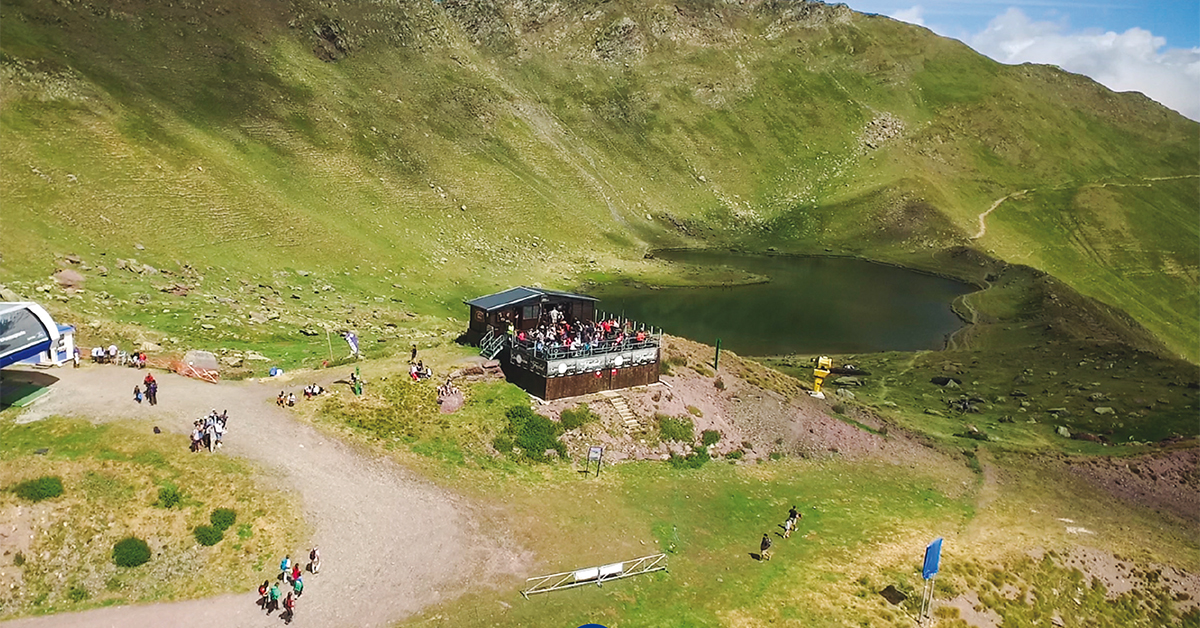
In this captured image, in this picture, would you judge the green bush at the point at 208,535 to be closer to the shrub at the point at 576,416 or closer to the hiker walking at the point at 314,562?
the hiker walking at the point at 314,562

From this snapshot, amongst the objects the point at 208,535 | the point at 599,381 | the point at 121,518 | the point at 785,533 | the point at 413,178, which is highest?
the point at 413,178

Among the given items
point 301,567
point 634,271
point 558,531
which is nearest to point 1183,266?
point 634,271

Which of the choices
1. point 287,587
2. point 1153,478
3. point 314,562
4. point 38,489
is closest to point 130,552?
point 38,489

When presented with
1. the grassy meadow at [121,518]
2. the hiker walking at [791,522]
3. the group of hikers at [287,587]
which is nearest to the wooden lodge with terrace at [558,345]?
the hiker walking at [791,522]

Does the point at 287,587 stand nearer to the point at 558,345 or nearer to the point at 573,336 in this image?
the point at 558,345

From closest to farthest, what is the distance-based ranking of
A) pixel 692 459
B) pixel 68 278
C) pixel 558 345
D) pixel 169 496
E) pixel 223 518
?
pixel 223 518, pixel 169 496, pixel 692 459, pixel 558 345, pixel 68 278

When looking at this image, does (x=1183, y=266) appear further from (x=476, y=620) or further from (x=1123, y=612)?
(x=476, y=620)

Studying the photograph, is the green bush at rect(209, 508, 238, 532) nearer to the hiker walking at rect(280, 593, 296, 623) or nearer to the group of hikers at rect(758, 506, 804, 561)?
the hiker walking at rect(280, 593, 296, 623)
